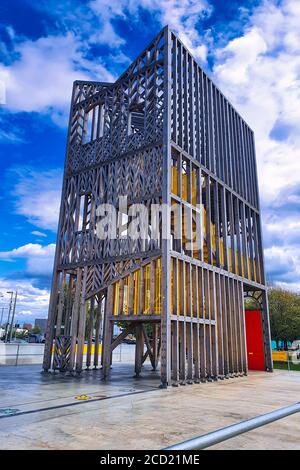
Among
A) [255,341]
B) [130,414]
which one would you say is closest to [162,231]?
[130,414]

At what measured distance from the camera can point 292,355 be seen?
29.7m

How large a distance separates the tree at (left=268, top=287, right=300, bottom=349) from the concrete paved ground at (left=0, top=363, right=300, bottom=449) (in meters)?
27.5

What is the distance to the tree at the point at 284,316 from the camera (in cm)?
3812

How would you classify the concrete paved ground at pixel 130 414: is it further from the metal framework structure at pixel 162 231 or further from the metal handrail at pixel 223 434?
the metal handrail at pixel 223 434

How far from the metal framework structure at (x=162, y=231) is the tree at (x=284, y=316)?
63.1ft

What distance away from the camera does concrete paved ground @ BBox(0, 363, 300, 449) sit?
5441 millimetres

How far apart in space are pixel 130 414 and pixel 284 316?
35.8 meters

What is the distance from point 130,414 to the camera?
755cm

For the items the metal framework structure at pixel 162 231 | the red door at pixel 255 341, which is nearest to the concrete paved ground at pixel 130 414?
the metal framework structure at pixel 162 231

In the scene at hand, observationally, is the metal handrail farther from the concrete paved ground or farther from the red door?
the red door

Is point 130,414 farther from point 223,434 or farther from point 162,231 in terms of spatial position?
point 162,231
